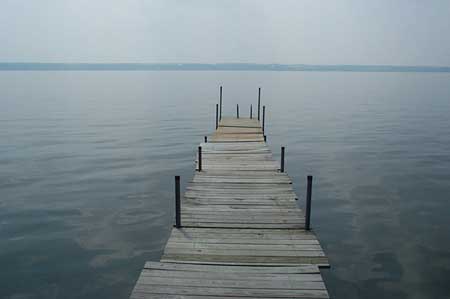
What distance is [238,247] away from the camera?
10508 mm

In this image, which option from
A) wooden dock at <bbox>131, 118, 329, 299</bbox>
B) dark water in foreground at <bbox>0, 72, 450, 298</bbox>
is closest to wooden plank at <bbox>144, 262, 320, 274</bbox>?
wooden dock at <bbox>131, 118, 329, 299</bbox>

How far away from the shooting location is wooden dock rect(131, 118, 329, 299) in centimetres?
848

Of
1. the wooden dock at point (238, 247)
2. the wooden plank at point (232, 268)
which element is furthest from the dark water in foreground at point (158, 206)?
the wooden plank at point (232, 268)

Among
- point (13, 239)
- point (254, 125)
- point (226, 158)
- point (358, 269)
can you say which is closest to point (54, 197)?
point (13, 239)

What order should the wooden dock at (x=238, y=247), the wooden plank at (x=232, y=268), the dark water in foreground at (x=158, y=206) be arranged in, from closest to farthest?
the wooden dock at (x=238, y=247) → the wooden plank at (x=232, y=268) → the dark water in foreground at (x=158, y=206)

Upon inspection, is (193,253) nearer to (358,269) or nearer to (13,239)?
(358,269)

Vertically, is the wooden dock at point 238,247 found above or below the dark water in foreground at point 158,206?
above

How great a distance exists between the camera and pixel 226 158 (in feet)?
66.8

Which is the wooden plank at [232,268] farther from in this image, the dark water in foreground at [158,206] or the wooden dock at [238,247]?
the dark water in foreground at [158,206]

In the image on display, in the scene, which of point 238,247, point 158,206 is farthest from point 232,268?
point 158,206

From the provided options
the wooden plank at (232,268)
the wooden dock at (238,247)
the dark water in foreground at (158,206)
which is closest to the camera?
the wooden dock at (238,247)

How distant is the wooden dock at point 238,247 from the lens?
8484mm

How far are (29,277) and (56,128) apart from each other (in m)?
31.3

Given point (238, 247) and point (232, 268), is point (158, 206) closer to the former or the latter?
point (238, 247)
